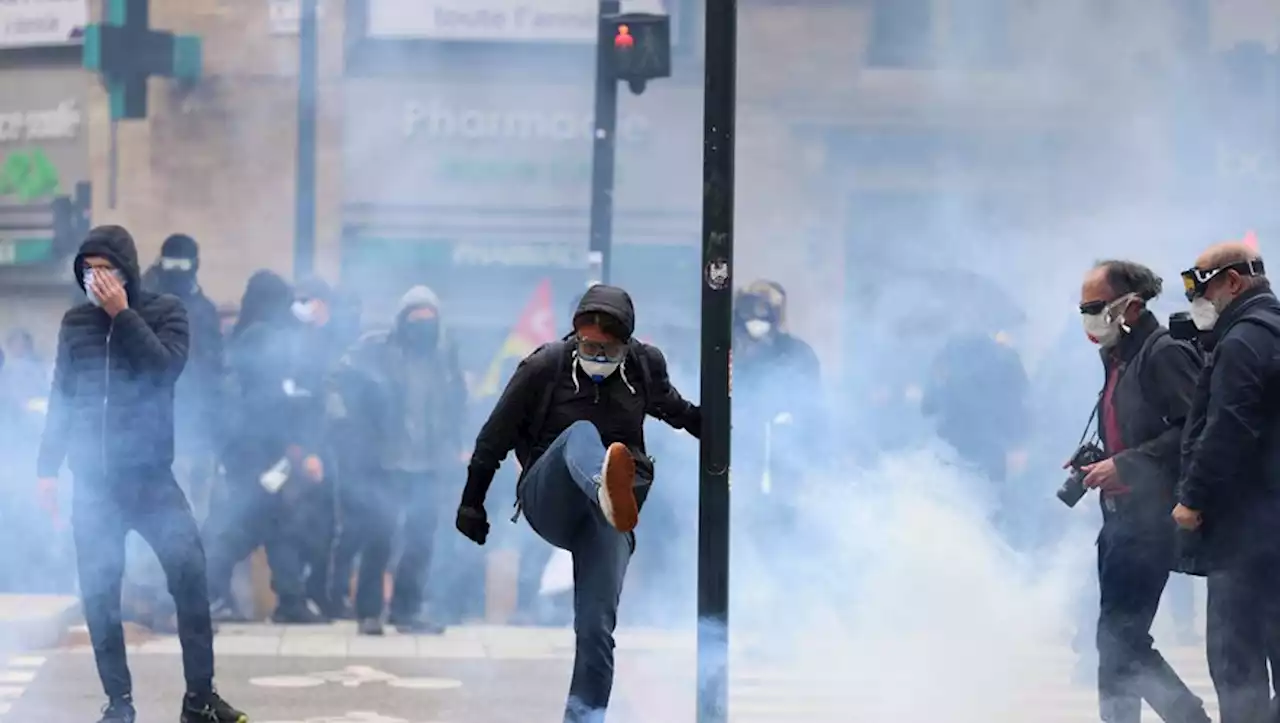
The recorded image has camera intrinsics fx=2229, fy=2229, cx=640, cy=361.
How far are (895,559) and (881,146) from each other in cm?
463

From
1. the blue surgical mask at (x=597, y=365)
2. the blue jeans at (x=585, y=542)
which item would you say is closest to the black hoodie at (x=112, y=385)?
the blue jeans at (x=585, y=542)

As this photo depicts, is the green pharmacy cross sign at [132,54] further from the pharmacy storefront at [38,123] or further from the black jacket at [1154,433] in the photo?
the black jacket at [1154,433]

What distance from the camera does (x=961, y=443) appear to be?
11.2 metres

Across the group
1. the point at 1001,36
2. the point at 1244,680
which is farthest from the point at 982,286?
the point at 1244,680

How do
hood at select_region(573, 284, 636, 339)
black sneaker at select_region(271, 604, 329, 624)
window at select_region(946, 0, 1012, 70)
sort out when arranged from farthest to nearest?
window at select_region(946, 0, 1012, 70) < black sneaker at select_region(271, 604, 329, 624) < hood at select_region(573, 284, 636, 339)

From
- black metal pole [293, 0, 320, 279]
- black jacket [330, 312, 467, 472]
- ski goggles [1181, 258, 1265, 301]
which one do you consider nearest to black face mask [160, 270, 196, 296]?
black jacket [330, 312, 467, 472]

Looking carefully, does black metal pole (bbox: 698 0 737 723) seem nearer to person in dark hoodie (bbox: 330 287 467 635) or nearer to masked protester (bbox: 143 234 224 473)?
person in dark hoodie (bbox: 330 287 467 635)

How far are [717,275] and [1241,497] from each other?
1754mm

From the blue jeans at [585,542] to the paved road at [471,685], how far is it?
5.18ft

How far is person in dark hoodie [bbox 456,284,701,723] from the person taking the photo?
255 inches

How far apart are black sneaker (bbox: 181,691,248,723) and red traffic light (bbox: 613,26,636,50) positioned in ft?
15.7

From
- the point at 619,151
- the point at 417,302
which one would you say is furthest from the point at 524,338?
the point at 417,302

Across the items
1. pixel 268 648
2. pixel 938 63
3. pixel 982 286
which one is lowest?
pixel 268 648

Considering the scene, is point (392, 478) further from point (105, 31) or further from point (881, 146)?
point (105, 31)
